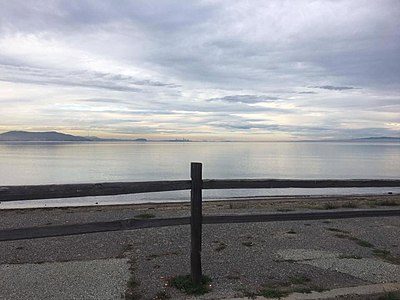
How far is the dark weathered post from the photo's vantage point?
15.3 feet

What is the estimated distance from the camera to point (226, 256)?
20.2 ft

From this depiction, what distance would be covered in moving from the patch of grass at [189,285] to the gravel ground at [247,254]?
0.09 meters

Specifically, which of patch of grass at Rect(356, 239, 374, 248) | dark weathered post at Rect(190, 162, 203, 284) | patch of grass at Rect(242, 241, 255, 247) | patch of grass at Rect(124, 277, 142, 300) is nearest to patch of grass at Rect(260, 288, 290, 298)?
dark weathered post at Rect(190, 162, 203, 284)

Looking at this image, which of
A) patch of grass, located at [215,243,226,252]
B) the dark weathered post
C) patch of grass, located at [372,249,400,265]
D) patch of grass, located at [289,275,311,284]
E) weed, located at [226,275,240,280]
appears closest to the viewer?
the dark weathered post

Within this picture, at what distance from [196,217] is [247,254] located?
80.7 inches

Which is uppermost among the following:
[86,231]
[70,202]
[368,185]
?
[368,185]

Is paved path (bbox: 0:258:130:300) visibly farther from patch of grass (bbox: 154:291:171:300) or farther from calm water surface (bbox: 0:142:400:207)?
calm water surface (bbox: 0:142:400:207)

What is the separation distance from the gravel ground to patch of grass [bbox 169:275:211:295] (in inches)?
3.7

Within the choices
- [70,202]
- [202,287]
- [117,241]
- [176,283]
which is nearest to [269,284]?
[202,287]

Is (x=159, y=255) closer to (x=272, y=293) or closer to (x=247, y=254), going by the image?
(x=247, y=254)

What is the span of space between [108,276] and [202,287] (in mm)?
1356

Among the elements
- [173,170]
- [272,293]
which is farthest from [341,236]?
[173,170]

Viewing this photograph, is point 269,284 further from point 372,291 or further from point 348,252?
point 348,252

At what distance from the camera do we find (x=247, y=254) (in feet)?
20.7
